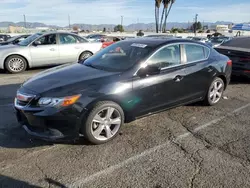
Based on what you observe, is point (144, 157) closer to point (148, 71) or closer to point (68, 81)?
point (148, 71)

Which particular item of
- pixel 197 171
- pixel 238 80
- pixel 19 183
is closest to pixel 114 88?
pixel 197 171

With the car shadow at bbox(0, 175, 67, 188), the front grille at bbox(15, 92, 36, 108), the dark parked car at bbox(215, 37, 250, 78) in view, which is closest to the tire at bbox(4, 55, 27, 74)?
the front grille at bbox(15, 92, 36, 108)

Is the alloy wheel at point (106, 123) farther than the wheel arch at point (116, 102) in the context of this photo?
Yes

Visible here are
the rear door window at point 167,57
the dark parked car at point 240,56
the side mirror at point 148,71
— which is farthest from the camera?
the dark parked car at point 240,56

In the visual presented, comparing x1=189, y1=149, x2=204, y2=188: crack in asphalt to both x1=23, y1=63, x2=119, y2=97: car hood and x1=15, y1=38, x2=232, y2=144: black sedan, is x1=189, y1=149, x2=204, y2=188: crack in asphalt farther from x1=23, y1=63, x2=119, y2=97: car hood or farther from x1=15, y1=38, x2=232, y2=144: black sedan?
x1=23, y1=63, x2=119, y2=97: car hood

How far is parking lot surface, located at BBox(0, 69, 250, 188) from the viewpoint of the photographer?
292cm

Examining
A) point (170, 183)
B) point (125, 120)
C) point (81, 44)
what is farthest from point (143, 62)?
point (81, 44)

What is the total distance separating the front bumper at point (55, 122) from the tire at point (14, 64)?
6364mm

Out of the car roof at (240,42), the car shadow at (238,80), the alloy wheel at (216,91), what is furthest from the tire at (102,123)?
the car roof at (240,42)

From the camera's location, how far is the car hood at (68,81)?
11.5ft

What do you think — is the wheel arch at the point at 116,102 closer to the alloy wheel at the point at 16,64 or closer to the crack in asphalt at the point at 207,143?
the crack in asphalt at the point at 207,143

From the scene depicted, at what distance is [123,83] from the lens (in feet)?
12.6

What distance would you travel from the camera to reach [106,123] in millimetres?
3771

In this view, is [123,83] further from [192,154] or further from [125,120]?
[192,154]
